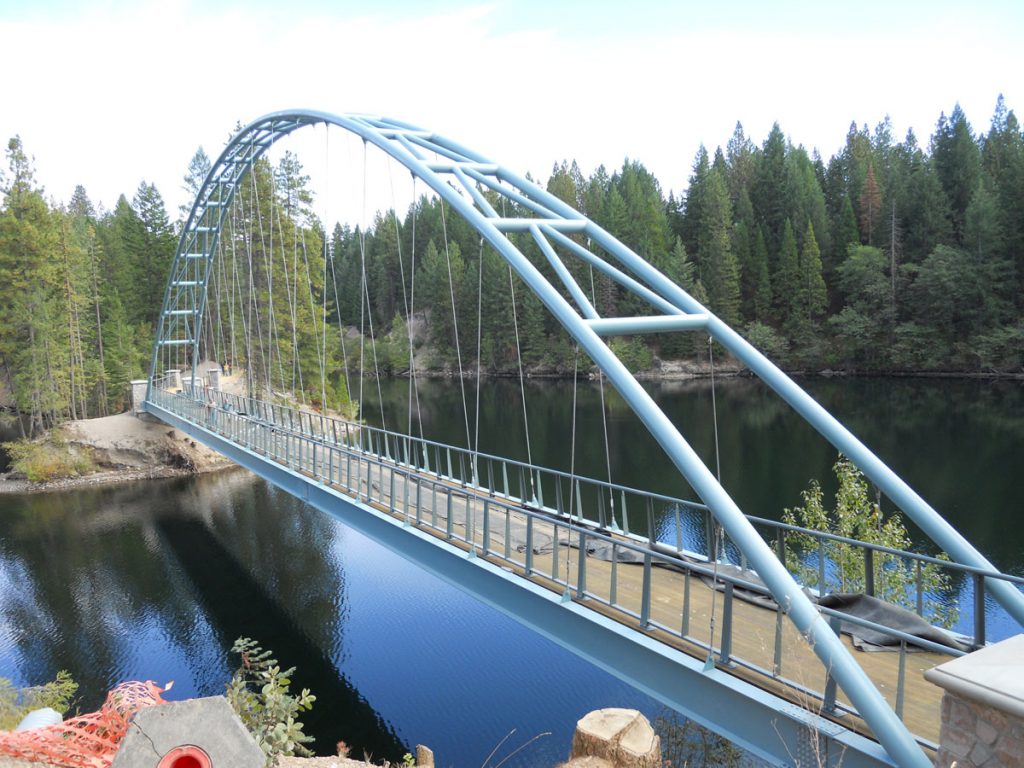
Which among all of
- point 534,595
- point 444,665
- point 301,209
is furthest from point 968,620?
point 301,209

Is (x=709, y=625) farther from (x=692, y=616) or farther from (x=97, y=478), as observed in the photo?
(x=97, y=478)

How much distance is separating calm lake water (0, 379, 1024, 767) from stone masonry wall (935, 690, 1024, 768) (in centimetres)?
771

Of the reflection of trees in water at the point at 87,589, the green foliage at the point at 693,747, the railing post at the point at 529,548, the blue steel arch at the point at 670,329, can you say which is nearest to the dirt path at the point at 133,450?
the reflection of trees in water at the point at 87,589

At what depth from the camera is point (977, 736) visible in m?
3.91

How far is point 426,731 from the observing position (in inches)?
470

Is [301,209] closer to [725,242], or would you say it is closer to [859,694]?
[725,242]

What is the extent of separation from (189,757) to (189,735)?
0.34 feet

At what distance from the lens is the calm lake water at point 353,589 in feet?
41.3

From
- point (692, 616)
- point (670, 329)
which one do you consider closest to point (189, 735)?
point (692, 616)

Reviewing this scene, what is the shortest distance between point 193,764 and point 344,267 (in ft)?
236

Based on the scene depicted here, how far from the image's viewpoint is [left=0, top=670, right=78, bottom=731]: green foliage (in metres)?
9.64

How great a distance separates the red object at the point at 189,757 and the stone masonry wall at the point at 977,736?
12.0 ft

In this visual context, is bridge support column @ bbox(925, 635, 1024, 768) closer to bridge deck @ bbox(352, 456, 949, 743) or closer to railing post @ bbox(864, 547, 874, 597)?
bridge deck @ bbox(352, 456, 949, 743)

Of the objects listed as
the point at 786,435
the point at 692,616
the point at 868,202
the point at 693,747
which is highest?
the point at 868,202
